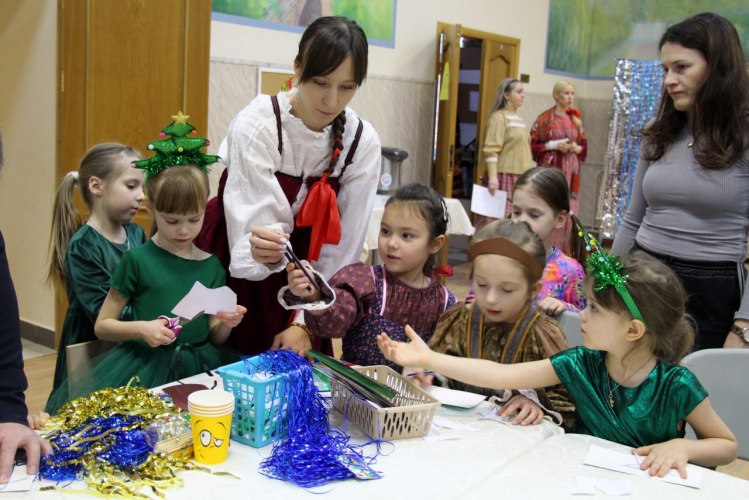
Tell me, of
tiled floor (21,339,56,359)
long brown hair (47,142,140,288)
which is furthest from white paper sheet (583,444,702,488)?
tiled floor (21,339,56,359)

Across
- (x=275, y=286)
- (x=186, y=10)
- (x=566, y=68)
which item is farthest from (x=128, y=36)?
(x=566, y=68)

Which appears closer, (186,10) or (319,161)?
(319,161)

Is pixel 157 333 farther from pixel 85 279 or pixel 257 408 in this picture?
pixel 85 279

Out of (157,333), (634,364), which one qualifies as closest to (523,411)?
(634,364)

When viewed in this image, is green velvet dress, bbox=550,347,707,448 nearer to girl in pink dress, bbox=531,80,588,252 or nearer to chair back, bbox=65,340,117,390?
chair back, bbox=65,340,117,390

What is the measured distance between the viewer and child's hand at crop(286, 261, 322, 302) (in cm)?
180

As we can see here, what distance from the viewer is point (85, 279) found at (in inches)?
91.2

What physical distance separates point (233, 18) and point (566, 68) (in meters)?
5.94

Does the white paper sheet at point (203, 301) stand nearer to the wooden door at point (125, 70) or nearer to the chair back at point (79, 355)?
the chair back at point (79, 355)

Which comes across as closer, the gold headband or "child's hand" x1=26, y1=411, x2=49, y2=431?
"child's hand" x1=26, y1=411, x2=49, y2=431

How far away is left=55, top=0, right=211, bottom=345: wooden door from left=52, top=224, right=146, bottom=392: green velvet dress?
5.47 ft

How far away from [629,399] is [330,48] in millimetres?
1100

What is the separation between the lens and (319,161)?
2107 mm

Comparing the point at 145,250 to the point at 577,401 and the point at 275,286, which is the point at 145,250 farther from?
the point at 577,401
